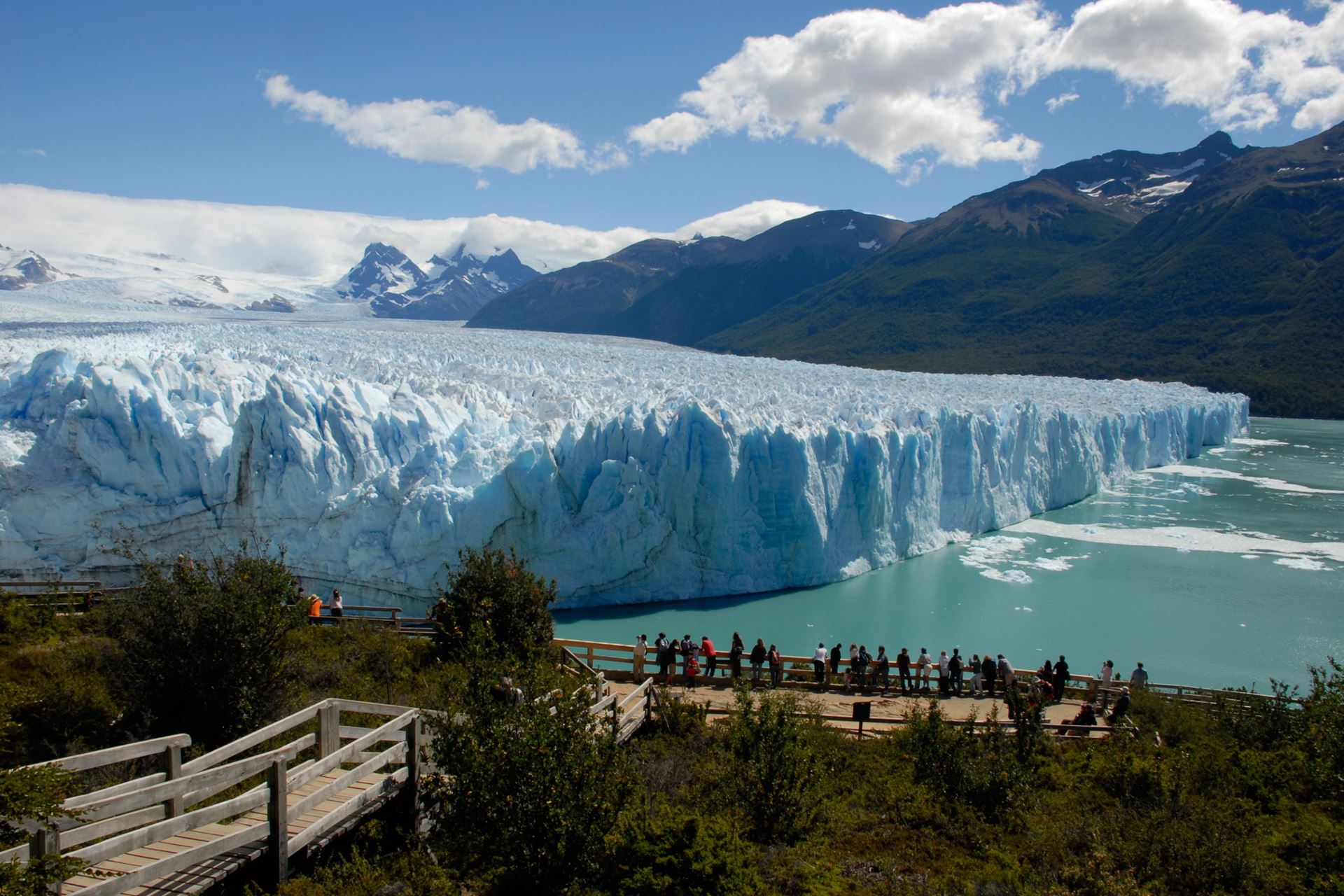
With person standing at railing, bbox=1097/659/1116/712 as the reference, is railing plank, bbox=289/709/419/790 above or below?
above

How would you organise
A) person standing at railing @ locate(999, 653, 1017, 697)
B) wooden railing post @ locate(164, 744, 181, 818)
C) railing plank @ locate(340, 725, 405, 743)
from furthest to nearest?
person standing at railing @ locate(999, 653, 1017, 697)
railing plank @ locate(340, 725, 405, 743)
wooden railing post @ locate(164, 744, 181, 818)

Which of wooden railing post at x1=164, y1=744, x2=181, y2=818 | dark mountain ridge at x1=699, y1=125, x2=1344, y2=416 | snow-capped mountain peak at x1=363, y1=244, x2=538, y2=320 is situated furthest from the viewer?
snow-capped mountain peak at x1=363, y1=244, x2=538, y2=320

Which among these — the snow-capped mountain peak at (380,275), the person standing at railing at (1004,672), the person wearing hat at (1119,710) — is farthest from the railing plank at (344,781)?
the snow-capped mountain peak at (380,275)

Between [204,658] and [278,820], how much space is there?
220cm

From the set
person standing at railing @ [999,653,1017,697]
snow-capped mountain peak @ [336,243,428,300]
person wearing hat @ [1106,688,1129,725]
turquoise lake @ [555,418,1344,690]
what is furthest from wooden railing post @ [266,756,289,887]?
snow-capped mountain peak @ [336,243,428,300]

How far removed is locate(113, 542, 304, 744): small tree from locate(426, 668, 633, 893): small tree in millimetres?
2098

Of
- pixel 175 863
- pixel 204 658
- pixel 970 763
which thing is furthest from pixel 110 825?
pixel 970 763

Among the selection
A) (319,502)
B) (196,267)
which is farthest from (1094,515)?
(196,267)

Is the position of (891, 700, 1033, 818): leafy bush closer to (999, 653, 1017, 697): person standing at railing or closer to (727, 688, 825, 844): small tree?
(727, 688, 825, 844): small tree

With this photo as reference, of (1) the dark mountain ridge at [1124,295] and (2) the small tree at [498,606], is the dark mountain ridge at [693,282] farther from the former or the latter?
(2) the small tree at [498,606]

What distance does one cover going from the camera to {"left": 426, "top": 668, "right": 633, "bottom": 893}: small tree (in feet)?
14.8

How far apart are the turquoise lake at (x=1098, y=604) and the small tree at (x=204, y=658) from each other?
844 centimetres

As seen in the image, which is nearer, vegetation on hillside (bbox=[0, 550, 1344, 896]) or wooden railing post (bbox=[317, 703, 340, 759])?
vegetation on hillside (bbox=[0, 550, 1344, 896])

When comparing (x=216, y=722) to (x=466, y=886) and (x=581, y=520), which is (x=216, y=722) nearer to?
(x=466, y=886)
